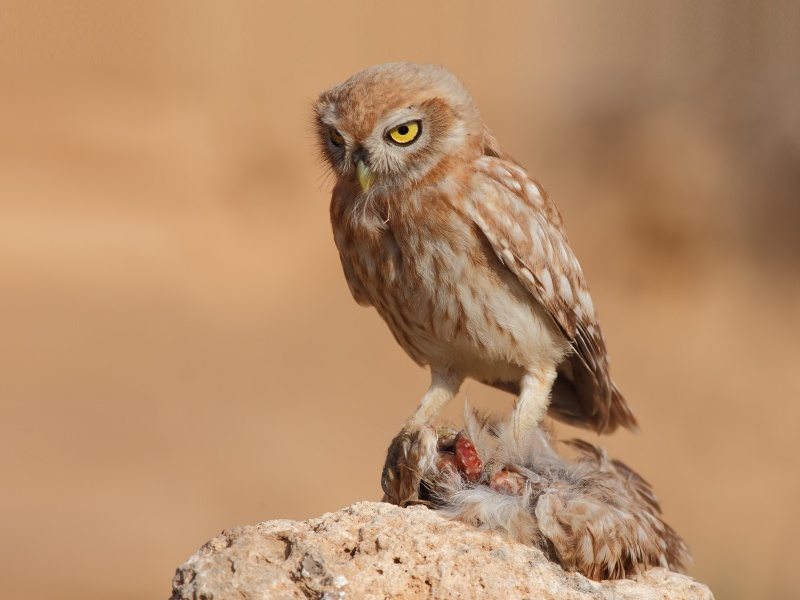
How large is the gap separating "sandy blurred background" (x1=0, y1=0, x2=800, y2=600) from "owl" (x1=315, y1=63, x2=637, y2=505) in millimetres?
4925

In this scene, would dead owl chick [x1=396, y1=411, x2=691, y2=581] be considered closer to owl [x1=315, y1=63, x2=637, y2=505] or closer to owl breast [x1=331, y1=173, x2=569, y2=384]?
owl [x1=315, y1=63, x2=637, y2=505]

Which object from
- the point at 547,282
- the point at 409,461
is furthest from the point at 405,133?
the point at 409,461

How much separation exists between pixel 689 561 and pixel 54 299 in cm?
739

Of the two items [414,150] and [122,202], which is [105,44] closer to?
[122,202]

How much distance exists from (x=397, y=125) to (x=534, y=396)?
1278 millimetres

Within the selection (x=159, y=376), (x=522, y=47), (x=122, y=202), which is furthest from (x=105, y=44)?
(x=522, y=47)

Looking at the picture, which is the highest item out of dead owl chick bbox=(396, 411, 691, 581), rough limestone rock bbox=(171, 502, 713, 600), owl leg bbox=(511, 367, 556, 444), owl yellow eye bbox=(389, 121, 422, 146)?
owl yellow eye bbox=(389, 121, 422, 146)

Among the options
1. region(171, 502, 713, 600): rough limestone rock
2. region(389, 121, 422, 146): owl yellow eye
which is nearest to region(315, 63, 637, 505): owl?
region(389, 121, 422, 146): owl yellow eye

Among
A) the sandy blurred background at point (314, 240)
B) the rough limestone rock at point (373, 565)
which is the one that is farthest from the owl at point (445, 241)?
the sandy blurred background at point (314, 240)

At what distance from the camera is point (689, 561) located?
3492mm

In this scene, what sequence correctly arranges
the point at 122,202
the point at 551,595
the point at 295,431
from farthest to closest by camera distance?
the point at 122,202, the point at 295,431, the point at 551,595

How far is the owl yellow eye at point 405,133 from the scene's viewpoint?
131 inches

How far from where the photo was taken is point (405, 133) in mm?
3367

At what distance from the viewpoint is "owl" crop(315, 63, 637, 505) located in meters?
3.34
